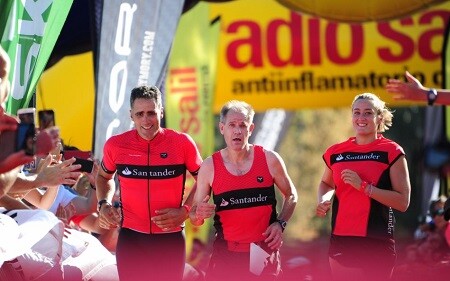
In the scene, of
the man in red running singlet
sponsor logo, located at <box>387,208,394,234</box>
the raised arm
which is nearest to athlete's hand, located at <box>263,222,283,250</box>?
the man in red running singlet

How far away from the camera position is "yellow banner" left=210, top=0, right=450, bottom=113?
33.8 feet

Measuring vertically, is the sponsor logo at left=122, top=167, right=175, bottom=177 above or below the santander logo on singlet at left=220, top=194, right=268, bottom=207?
above

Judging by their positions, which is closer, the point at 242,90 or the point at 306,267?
the point at 306,267

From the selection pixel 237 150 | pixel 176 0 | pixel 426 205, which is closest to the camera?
pixel 237 150

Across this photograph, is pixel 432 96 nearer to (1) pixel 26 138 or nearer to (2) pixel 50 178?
(2) pixel 50 178

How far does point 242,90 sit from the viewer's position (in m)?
10.6

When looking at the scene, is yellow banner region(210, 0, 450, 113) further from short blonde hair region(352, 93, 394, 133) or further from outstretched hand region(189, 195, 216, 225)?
outstretched hand region(189, 195, 216, 225)

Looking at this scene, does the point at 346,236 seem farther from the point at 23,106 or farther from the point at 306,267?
the point at 23,106

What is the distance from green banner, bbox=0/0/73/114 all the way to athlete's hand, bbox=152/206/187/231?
1095 millimetres

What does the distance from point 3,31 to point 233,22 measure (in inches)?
167

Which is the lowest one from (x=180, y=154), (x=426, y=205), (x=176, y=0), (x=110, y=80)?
(x=426, y=205)

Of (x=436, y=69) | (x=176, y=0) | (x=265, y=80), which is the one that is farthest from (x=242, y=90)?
(x=176, y=0)

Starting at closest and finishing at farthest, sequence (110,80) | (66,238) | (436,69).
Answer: (66,238) < (110,80) < (436,69)

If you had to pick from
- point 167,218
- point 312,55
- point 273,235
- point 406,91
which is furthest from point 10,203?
point 312,55
